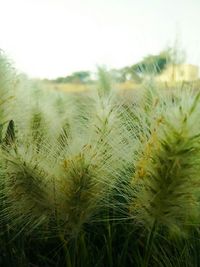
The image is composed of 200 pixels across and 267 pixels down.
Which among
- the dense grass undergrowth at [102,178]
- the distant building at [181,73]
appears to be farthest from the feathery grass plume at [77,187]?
the distant building at [181,73]

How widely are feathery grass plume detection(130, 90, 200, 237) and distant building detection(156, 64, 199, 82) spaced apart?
166mm

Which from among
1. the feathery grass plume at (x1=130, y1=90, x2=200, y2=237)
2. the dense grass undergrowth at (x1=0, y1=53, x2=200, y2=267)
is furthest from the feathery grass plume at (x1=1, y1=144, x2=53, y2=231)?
the feathery grass plume at (x1=130, y1=90, x2=200, y2=237)

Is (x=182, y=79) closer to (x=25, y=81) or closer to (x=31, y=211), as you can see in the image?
(x=31, y=211)

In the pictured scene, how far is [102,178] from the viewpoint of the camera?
4.57ft

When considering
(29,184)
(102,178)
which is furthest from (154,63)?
(29,184)

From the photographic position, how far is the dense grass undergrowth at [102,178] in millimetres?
1227

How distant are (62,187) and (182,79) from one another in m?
0.41

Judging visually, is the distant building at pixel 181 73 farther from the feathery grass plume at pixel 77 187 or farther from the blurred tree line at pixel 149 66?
the feathery grass plume at pixel 77 187

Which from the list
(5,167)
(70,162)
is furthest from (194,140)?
(5,167)

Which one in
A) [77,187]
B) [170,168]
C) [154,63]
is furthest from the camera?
[154,63]

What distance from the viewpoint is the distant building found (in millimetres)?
1383

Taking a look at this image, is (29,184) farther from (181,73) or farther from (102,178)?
(181,73)

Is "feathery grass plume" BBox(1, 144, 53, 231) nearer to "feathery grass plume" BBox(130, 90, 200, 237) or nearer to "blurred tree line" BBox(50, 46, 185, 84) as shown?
"feathery grass plume" BBox(130, 90, 200, 237)

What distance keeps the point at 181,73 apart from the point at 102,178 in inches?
13.5
